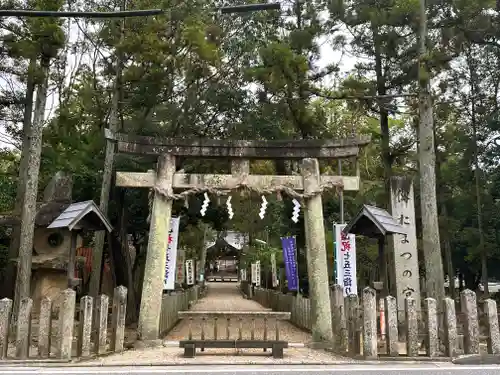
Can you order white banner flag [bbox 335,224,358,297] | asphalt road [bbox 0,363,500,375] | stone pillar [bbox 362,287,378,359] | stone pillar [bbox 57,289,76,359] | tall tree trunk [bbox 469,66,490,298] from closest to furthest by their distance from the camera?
1. asphalt road [bbox 0,363,500,375]
2. stone pillar [bbox 57,289,76,359]
3. stone pillar [bbox 362,287,378,359]
4. white banner flag [bbox 335,224,358,297]
5. tall tree trunk [bbox 469,66,490,298]

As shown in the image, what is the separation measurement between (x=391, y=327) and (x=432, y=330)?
0.82 m

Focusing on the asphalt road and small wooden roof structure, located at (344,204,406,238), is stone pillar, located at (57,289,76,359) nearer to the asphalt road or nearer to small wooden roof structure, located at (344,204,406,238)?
the asphalt road

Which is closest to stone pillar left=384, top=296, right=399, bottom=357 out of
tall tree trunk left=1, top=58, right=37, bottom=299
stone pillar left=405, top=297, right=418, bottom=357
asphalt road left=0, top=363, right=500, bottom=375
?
stone pillar left=405, top=297, right=418, bottom=357

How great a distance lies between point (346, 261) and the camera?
12430mm

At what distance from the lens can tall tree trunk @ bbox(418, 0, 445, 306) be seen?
1167cm

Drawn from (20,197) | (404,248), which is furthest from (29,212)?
(404,248)

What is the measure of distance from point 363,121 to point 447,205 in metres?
6.45

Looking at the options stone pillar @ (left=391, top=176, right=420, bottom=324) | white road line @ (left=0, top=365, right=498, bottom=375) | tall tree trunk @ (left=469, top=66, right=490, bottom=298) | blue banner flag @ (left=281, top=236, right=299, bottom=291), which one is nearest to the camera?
white road line @ (left=0, top=365, right=498, bottom=375)

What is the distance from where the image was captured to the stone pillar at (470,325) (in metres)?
8.88

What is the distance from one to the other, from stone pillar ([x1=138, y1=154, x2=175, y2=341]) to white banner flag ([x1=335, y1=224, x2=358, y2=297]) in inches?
190

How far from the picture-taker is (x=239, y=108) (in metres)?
16.5

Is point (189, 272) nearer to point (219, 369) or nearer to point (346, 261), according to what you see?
point (346, 261)

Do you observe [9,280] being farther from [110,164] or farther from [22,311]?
[22,311]

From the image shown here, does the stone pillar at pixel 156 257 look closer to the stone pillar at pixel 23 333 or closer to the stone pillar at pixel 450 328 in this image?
the stone pillar at pixel 23 333
